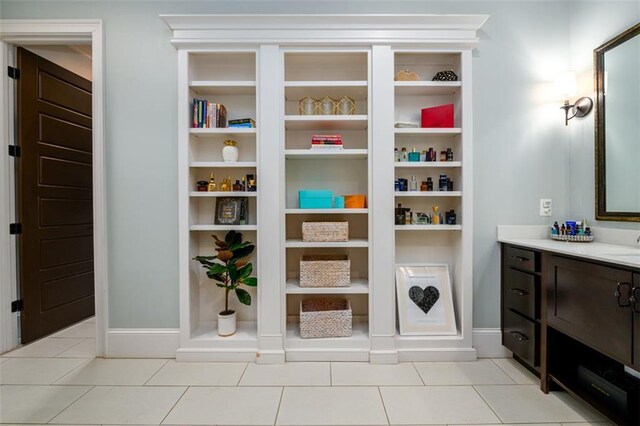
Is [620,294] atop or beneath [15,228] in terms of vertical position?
beneath

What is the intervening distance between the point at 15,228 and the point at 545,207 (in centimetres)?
410

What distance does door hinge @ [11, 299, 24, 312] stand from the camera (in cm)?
251

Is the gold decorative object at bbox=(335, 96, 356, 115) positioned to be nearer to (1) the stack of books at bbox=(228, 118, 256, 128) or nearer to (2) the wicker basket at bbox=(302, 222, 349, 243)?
(1) the stack of books at bbox=(228, 118, 256, 128)

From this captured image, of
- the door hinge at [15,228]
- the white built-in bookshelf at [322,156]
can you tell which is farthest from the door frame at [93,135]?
the white built-in bookshelf at [322,156]

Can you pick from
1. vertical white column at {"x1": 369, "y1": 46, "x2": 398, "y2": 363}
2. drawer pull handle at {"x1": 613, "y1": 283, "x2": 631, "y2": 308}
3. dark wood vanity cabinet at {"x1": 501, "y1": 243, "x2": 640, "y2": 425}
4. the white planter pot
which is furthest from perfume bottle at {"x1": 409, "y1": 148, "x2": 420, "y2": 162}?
the white planter pot

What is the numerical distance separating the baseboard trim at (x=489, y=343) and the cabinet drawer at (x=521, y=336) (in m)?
0.06

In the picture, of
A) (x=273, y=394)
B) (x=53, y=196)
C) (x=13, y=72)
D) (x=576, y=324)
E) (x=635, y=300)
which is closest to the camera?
(x=635, y=300)

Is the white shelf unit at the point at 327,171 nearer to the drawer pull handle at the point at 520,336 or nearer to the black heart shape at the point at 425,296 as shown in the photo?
the black heart shape at the point at 425,296

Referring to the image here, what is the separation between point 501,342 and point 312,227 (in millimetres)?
1638

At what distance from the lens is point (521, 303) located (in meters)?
2.09

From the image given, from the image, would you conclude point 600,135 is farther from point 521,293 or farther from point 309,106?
point 309,106

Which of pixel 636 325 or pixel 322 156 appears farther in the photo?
pixel 322 156

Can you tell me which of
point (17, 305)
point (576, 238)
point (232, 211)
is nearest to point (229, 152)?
point (232, 211)

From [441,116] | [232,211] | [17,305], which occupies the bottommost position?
[17,305]
